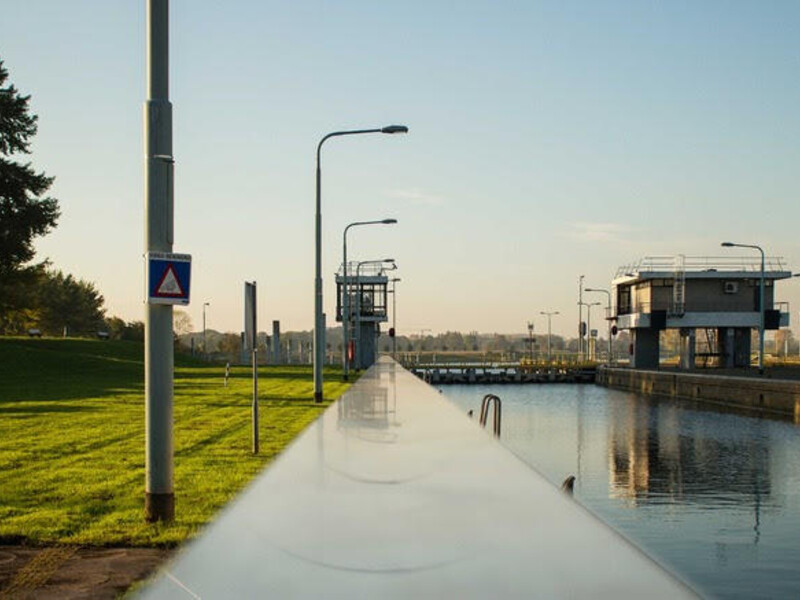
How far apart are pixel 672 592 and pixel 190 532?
5612 millimetres

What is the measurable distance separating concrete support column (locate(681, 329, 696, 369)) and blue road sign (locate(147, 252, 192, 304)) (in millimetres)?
62286

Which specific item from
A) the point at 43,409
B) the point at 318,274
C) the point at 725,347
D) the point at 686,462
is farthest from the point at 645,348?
the point at 43,409

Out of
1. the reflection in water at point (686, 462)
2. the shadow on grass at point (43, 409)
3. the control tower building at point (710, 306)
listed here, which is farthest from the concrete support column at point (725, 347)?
the shadow on grass at point (43, 409)

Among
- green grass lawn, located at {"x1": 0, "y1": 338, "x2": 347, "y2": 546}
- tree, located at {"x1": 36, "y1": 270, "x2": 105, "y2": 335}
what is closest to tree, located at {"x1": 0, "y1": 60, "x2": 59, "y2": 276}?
green grass lawn, located at {"x1": 0, "y1": 338, "x2": 347, "y2": 546}

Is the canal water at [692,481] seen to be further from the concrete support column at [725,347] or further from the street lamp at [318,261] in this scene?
the concrete support column at [725,347]

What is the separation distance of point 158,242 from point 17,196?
149 ft

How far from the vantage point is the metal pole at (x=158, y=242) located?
8055 millimetres

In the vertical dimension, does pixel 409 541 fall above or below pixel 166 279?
below

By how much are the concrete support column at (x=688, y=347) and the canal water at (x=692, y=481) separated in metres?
23.0

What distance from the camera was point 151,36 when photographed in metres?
8.21

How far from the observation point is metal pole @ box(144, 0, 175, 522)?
805cm

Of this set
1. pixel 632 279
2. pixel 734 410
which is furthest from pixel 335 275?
pixel 734 410

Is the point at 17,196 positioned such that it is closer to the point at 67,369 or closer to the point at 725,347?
the point at 67,369

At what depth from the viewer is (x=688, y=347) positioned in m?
66.3
